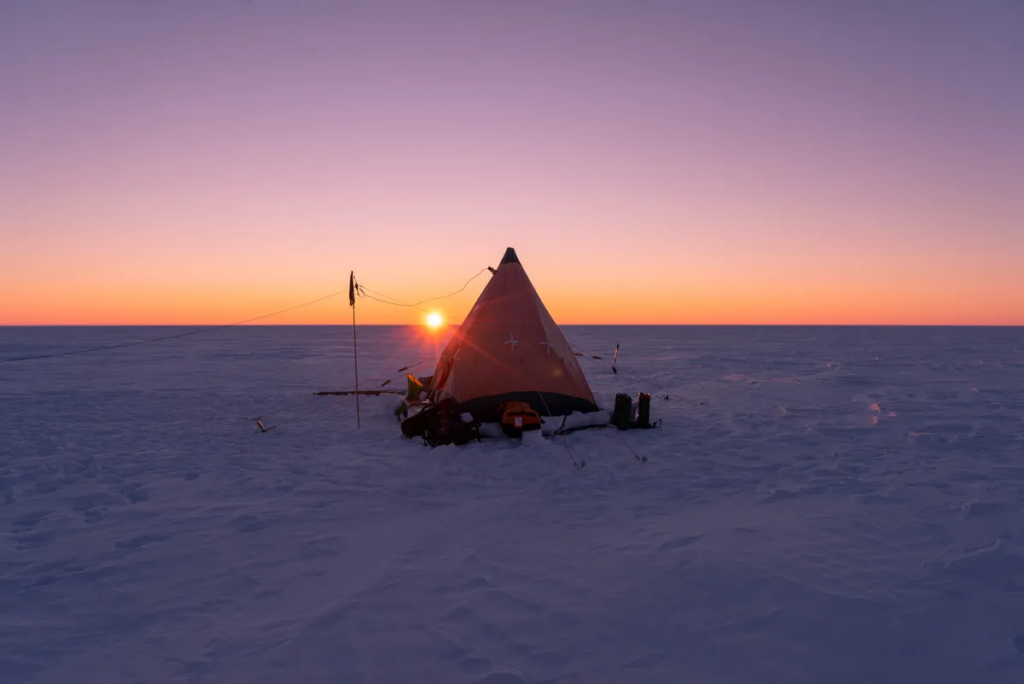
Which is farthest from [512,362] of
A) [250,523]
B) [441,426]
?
[250,523]

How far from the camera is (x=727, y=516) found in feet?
22.6

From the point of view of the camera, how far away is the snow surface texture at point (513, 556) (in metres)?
4.14

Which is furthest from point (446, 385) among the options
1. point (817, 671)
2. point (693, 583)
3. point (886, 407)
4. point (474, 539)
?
point (886, 407)

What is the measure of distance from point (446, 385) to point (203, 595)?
24.2ft

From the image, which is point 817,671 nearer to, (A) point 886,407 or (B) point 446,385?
(B) point 446,385

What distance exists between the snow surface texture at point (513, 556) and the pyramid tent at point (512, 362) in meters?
1.12

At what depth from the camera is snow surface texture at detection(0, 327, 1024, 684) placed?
4145 mm

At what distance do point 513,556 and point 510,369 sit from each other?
19.5 ft

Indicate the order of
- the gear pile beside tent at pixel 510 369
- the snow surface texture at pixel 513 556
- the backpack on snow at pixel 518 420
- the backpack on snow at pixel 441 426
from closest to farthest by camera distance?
the snow surface texture at pixel 513 556 < the backpack on snow at pixel 441 426 < the backpack on snow at pixel 518 420 < the gear pile beside tent at pixel 510 369

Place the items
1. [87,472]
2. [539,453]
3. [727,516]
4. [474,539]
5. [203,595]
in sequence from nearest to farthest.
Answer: [203,595]
[474,539]
[727,516]
[87,472]
[539,453]

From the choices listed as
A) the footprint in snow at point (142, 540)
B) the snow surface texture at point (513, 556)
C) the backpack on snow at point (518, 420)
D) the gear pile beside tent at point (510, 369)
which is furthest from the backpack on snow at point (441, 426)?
the footprint in snow at point (142, 540)

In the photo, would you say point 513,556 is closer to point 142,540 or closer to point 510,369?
point 142,540

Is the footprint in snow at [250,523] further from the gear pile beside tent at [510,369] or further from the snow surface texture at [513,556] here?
the gear pile beside tent at [510,369]

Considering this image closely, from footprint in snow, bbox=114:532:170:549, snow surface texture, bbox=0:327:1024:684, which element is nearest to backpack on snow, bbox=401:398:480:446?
snow surface texture, bbox=0:327:1024:684
